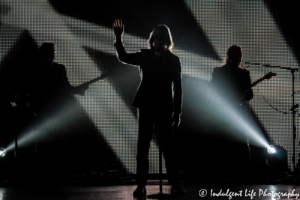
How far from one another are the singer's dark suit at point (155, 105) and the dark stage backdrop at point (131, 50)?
6.23ft

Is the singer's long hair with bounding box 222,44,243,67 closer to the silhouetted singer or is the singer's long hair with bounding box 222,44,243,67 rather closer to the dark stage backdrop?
the dark stage backdrop

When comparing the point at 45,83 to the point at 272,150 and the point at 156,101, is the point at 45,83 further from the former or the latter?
the point at 272,150

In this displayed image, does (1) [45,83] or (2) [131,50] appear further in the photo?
(2) [131,50]

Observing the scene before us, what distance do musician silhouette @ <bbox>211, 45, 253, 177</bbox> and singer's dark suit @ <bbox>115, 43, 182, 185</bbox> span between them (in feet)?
4.04

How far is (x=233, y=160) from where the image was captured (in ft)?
13.7

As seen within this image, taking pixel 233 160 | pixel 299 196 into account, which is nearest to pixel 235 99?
pixel 233 160

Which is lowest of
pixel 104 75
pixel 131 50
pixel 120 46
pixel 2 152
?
pixel 2 152

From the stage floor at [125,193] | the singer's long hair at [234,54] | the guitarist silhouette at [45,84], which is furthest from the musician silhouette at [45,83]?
the singer's long hair at [234,54]

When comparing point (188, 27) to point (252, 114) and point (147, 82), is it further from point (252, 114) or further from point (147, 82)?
point (147, 82)

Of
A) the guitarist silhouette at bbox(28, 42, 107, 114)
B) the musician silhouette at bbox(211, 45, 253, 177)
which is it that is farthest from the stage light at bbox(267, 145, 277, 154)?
the guitarist silhouette at bbox(28, 42, 107, 114)

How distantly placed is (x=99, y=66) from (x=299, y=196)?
3046 mm

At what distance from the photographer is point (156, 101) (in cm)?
290

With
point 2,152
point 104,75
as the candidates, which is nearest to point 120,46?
point 104,75

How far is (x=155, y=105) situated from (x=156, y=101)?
35mm
